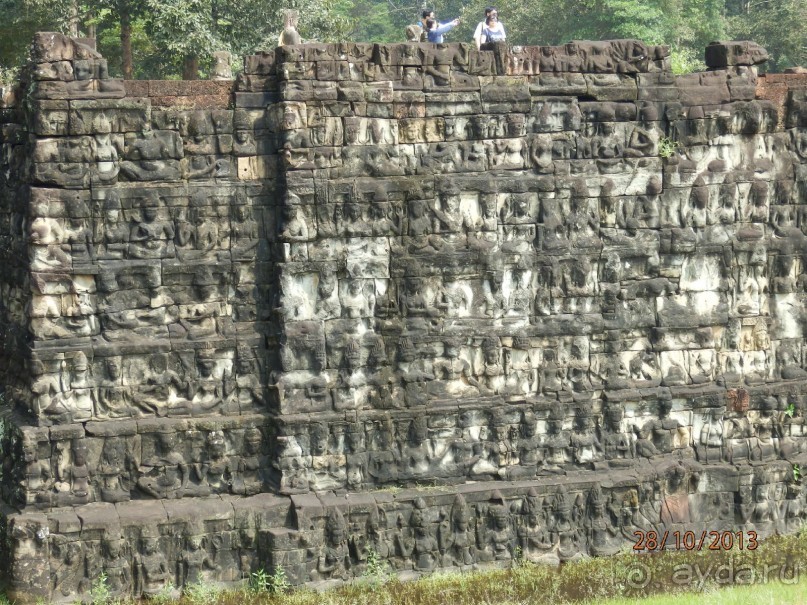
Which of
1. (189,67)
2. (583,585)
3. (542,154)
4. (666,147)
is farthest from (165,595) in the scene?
(189,67)

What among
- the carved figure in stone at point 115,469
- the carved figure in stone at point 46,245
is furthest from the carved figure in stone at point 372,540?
the carved figure in stone at point 46,245

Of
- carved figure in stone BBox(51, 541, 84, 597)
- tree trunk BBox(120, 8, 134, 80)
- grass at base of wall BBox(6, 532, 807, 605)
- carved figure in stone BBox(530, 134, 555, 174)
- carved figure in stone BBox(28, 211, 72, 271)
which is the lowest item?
grass at base of wall BBox(6, 532, 807, 605)

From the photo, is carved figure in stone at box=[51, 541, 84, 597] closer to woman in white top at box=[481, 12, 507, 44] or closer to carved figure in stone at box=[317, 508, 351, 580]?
carved figure in stone at box=[317, 508, 351, 580]

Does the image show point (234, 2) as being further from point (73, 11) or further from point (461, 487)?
point (461, 487)

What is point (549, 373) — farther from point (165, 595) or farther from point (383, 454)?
point (165, 595)

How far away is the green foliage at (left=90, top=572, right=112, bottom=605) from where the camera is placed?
46.5 feet

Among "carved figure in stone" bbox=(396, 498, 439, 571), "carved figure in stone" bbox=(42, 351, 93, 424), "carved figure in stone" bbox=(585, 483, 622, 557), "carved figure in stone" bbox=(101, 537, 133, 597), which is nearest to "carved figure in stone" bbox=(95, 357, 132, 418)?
"carved figure in stone" bbox=(42, 351, 93, 424)

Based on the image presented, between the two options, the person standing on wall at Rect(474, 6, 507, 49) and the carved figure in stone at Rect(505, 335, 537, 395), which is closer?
the carved figure in stone at Rect(505, 335, 537, 395)

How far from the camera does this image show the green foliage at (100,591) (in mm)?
14180

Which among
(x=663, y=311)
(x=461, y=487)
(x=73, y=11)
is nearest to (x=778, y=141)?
(x=663, y=311)

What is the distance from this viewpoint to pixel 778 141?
1658 cm
